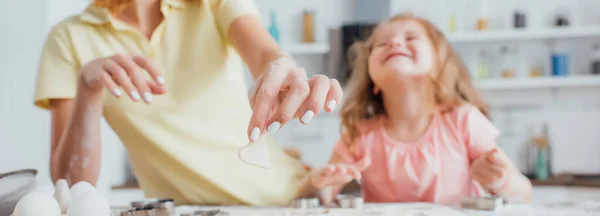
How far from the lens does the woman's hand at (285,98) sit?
605 millimetres

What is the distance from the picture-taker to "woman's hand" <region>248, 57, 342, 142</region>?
0.60 metres

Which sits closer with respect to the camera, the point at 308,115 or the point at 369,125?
the point at 308,115

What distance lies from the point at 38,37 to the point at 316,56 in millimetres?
1351

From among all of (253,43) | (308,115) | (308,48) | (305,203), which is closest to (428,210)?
(305,203)

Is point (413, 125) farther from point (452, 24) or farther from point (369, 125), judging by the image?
point (452, 24)

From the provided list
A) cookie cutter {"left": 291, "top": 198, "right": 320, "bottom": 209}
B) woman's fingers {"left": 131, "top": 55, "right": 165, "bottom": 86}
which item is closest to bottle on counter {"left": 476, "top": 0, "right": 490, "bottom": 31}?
cookie cutter {"left": 291, "top": 198, "right": 320, "bottom": 209}

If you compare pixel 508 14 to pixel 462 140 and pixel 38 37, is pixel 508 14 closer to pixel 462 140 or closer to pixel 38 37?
pixel 462 140

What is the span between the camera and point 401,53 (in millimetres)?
1278

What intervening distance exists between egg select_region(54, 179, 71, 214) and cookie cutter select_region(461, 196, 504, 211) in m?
0.55

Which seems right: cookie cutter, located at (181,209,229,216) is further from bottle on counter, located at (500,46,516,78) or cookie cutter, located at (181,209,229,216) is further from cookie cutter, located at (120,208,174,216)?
bottle on counter, located at (500,46,516,78)

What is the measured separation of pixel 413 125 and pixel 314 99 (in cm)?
80

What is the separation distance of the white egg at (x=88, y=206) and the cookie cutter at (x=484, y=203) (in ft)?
1.67

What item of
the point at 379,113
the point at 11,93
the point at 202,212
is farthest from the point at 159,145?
the point at 11,93

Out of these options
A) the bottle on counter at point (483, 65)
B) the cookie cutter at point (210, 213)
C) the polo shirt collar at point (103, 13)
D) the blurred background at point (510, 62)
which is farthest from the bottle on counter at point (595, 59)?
the cookie cutter at point (210, 213)
